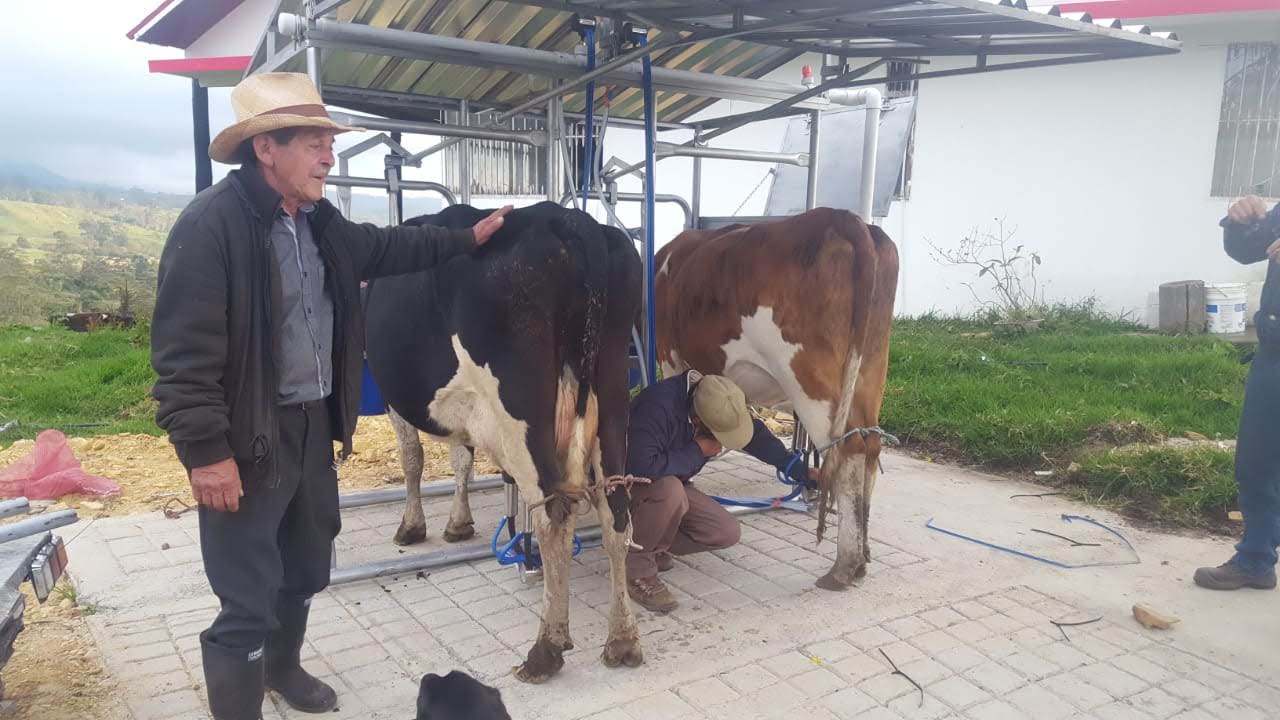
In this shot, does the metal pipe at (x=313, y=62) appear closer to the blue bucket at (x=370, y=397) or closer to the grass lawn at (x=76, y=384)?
the blue bucket at (x=370, y=397)

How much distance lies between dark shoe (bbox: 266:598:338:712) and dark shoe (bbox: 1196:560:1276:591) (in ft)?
12.7

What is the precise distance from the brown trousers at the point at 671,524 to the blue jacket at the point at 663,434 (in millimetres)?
73

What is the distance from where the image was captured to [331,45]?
3.78m

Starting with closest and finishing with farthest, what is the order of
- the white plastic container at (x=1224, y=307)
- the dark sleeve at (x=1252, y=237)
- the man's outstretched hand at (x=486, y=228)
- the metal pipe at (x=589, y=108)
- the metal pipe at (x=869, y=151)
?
the man's outstretched hand at (x=486, y=228)
the dark sleeve at (x=1252, y=237)
the metal pipe at (x=589, y=108)
the metal pipe at (x=869, y=151)
the white plastic container at (x=1224, y=307)

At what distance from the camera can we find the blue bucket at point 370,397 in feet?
15.0

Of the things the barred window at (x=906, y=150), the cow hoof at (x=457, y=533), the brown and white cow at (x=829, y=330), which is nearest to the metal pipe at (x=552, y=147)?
the brown and white cow at (x=829, y=330)

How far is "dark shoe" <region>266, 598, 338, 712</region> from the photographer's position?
2908 mm

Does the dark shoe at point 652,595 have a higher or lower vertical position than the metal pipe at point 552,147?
lower

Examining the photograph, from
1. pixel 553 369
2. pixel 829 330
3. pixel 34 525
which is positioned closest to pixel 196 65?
pixel 34 525

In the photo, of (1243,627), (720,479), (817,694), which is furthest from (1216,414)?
(817,694)

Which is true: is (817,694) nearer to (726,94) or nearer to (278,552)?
(278,552)

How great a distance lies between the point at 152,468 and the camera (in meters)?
5.89

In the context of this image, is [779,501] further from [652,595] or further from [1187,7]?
[1187,7]

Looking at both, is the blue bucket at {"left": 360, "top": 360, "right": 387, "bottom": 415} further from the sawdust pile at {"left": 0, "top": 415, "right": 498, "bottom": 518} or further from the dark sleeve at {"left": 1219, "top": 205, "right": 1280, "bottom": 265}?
the dark sleeve at {"left": 1219, "top": 205, "right": 1280, "bottom": 265}
